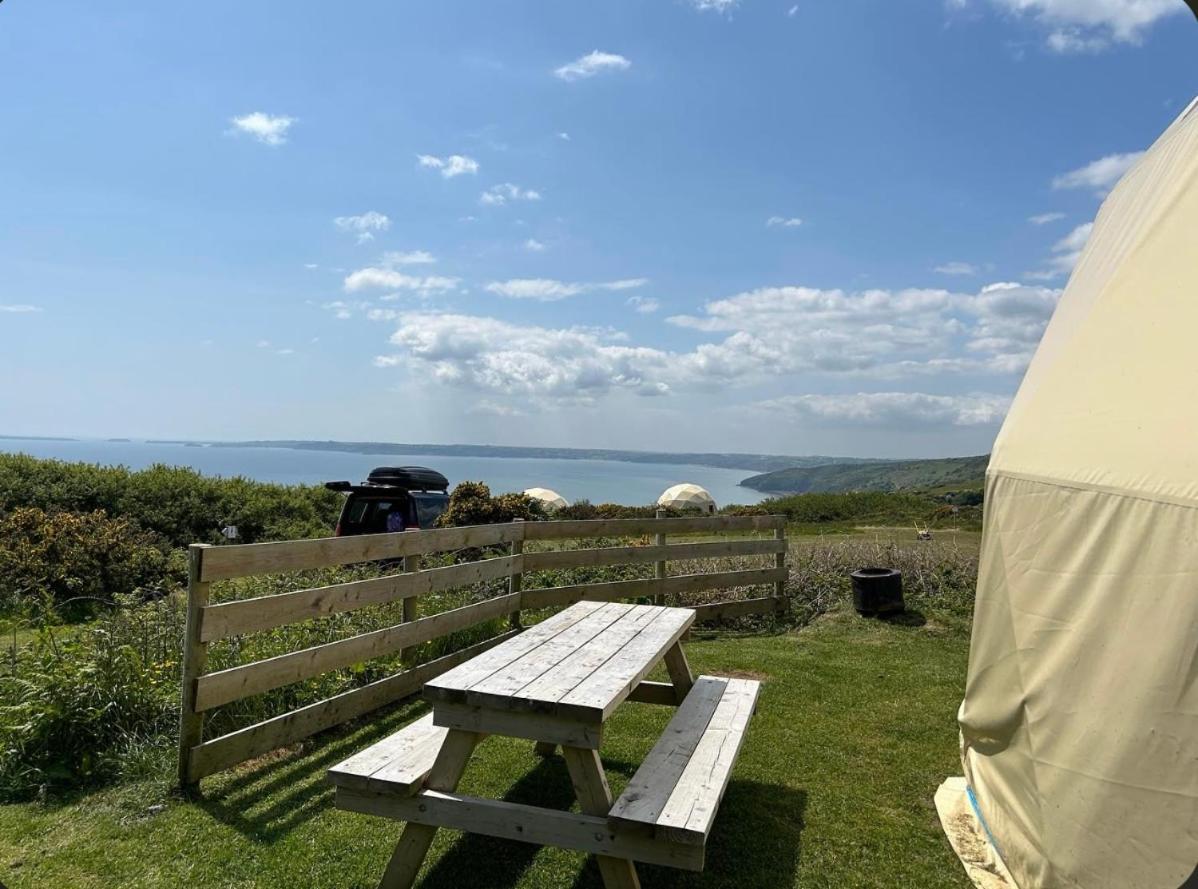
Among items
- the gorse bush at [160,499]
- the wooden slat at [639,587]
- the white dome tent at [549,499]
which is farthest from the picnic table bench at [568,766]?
the white dome tent at [549,499]

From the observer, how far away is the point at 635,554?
26.4 ft

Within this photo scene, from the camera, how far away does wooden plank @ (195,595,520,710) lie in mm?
3977

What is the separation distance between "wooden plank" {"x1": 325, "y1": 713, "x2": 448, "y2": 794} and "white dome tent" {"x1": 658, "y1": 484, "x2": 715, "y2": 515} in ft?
A: 95.8

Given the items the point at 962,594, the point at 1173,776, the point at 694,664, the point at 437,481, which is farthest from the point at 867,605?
the point at 437,481

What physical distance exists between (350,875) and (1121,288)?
4.27 metres

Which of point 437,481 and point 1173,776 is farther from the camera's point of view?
point 437,481

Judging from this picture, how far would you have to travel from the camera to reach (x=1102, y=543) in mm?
2818

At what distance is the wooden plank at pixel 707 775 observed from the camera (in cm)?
262

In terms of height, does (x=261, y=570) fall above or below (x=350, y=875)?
above

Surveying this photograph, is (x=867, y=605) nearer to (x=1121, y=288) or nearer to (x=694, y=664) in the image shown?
(x=694, y=664)

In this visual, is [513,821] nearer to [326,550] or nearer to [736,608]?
[326,550]

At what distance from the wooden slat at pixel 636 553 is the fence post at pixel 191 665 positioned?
11.6ft

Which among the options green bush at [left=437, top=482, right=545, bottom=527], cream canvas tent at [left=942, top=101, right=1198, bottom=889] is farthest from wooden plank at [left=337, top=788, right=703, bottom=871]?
green bush at [left=437, top=482, right=545, bottom=527]

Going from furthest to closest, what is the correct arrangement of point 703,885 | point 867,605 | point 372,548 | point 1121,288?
point 867,605
point 372,548
point 1121,288
point 703,885
